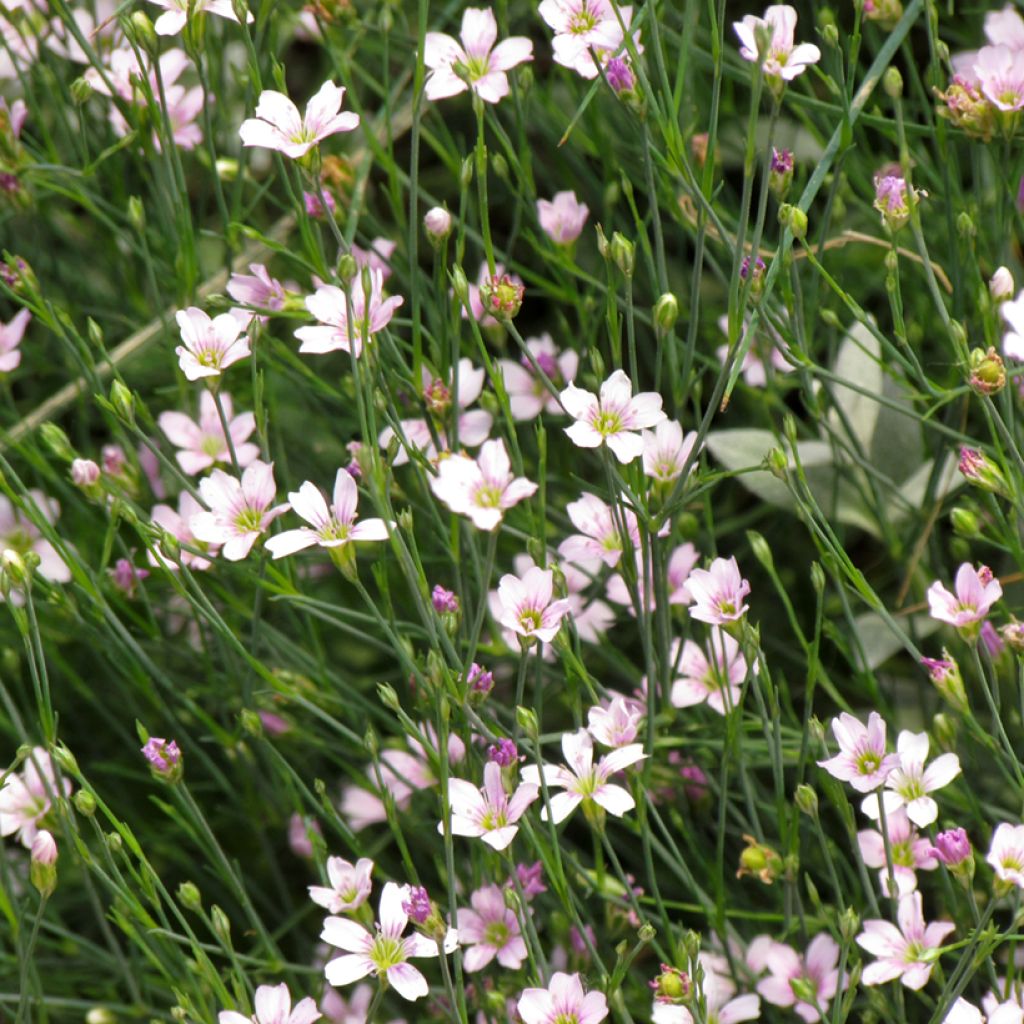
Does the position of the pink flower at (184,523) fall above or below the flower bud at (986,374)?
below

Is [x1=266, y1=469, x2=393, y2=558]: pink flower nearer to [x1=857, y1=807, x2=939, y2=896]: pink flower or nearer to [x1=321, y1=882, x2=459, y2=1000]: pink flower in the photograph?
[x1=321, y1=882, x2=459, y2=1000]: pink flower

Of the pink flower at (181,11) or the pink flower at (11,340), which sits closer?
the pink flower at (181,11)

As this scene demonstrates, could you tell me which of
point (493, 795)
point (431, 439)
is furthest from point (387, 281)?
point (493, 795)

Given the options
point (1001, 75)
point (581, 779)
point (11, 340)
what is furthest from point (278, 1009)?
point (1001, 75)

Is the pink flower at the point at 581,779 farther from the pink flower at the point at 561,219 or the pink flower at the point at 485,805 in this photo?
the pink flower at the point at 561,219

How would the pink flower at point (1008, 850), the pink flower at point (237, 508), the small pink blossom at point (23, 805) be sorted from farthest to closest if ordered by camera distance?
1. the small pink blossom at point (23, 805)
2. the pink flower at point (237, 508)
3. the pink flower at point (1008, 850)

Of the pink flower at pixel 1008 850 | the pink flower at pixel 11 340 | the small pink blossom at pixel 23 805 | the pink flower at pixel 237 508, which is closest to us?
the pink flower at pixel 1008 850

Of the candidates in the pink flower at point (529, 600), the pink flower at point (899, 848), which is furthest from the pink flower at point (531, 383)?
the pink flower at point (899, 848)

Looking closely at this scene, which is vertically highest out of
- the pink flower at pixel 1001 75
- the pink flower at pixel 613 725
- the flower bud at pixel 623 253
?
the pink flower at pixel 1001 75
